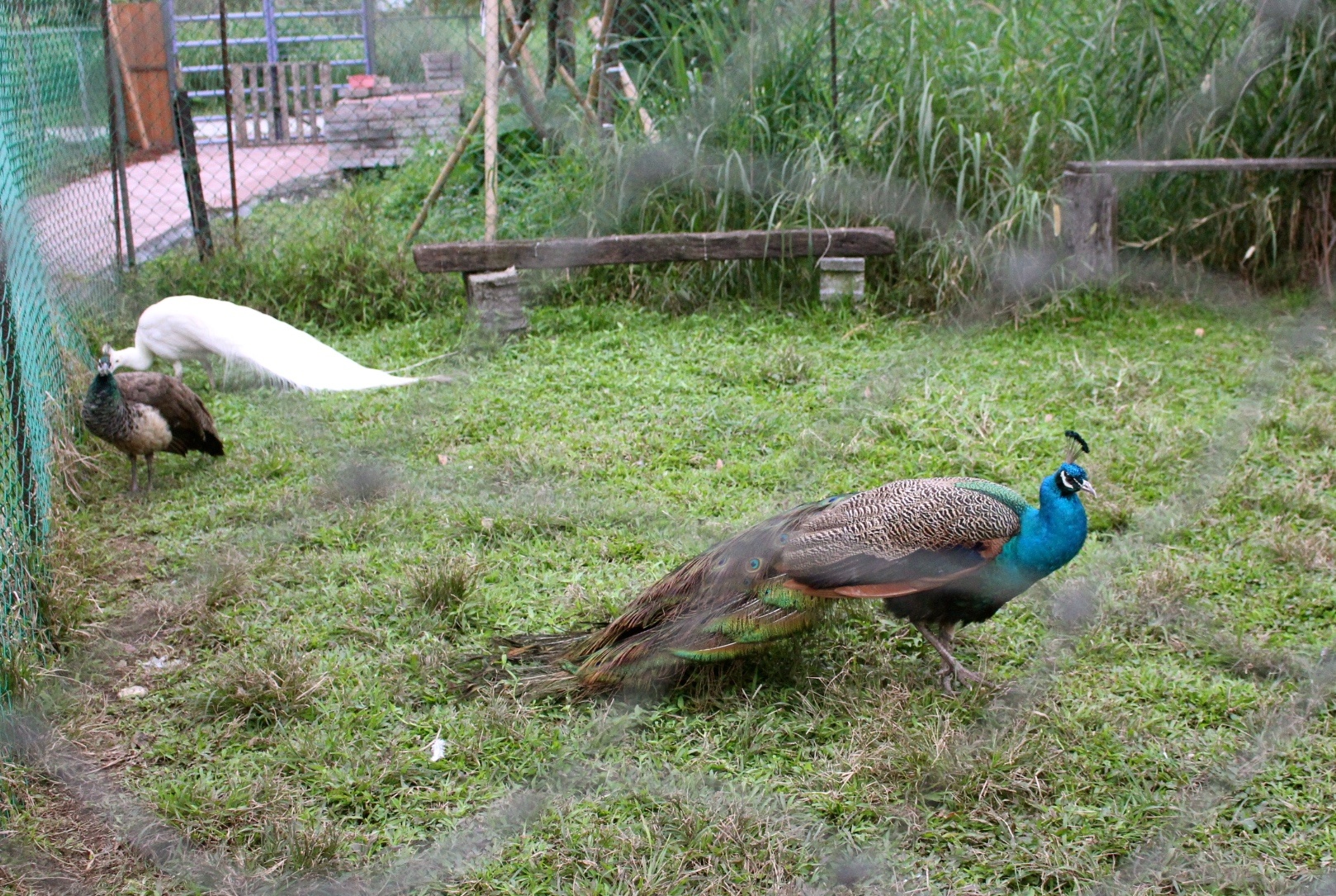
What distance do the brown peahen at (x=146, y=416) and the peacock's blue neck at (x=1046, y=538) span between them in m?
2.53

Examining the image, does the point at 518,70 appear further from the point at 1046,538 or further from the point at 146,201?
the point at 146,201

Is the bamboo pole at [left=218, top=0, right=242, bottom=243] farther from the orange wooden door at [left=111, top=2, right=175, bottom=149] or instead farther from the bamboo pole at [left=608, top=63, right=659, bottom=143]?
the orange wooden door at [left=111, top=2, right=175, bottom=149]

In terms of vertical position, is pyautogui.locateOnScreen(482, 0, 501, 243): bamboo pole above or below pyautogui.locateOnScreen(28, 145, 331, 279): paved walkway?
above

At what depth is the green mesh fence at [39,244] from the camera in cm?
276

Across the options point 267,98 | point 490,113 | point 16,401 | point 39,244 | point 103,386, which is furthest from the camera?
point 267,98

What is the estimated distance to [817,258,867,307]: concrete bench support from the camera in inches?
197

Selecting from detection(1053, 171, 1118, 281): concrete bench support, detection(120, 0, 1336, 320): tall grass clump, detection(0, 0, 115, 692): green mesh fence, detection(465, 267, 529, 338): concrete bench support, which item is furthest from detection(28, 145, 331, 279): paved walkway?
detection(1053, 171, 1118, 281): concrete bench support

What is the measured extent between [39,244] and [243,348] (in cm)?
76

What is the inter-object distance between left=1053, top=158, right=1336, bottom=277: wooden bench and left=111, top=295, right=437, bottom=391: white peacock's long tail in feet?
9.02

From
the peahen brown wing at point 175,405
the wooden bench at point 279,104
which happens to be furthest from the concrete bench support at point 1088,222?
the wooden bench at point 279,104

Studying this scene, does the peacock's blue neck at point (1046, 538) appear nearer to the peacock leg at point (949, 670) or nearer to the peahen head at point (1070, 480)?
the peahen head at point (1070, 480)

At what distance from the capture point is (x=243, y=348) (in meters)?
4.51

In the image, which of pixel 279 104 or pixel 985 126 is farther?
pixel 279 104

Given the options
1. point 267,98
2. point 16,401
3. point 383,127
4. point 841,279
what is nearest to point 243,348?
point 16,401
